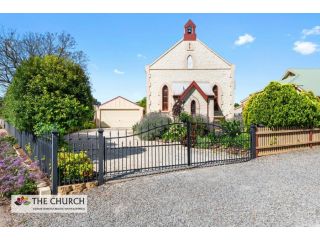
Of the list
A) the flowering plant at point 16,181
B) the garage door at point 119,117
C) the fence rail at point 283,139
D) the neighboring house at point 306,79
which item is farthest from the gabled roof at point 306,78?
the flowering plant at point 16,181

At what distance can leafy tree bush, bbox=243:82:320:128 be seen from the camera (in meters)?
11.4

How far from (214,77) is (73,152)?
21.1m

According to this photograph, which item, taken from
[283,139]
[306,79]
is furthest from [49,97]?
[306,79]

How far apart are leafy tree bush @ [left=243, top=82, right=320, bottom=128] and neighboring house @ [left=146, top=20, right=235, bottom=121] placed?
13215 mm

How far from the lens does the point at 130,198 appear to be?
5945 millimetres

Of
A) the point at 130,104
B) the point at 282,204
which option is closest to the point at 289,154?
the point at 282,204

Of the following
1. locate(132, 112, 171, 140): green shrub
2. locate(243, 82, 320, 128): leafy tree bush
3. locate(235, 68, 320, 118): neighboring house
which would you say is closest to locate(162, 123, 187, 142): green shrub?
locate(132, 112, 171, 140): green shrub

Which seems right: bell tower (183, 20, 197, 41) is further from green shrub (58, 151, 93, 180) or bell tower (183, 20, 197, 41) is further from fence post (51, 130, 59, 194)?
fence post (51, 130, 59, 194)

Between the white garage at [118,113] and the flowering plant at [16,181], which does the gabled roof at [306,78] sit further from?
the flowering plant at [16,181]

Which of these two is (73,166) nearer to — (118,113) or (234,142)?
(234,142)

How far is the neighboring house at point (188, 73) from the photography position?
83.5 feet

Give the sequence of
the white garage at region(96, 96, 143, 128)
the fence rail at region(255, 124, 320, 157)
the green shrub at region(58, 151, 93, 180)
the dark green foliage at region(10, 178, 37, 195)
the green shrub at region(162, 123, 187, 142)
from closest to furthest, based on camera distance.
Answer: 1. the dark green foliage at region(10, 178, 37, 195)
2. the green shrub at region(58, 151, 93, 180)
3. the fence rail at region(255, 124, 320, 157)
4. the green shrub at region(162, 123, 187, 142)
5. the white garage at region(96, 96, 143, 128)

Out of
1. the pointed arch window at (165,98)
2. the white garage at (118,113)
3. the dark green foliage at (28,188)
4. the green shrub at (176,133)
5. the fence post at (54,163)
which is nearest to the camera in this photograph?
the dark green foliage at (28,188)

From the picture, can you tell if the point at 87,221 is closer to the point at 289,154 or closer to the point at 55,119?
the point at 55,119
